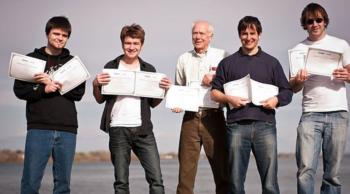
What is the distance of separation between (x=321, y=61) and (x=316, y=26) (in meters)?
0.37

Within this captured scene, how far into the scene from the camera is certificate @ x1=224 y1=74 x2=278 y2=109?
5062 millimetres

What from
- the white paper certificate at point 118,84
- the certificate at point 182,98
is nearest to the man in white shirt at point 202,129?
the certificate at point 182,98

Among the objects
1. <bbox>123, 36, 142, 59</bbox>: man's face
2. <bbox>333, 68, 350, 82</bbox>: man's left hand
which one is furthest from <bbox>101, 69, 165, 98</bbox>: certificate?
<bbox>333, 68, 350, 82</bbox>: man's left hand

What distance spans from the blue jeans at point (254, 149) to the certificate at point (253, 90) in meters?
0.24

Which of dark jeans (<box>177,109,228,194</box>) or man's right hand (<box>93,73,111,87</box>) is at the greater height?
man's right hand (<box>93,73,111,87</box>)

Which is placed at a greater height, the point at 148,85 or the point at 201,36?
the point at 201,36

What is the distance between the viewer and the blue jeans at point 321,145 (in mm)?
5230

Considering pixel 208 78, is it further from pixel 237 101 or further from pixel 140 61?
pixel 140 61

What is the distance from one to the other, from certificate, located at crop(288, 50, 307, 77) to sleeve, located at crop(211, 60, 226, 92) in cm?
67

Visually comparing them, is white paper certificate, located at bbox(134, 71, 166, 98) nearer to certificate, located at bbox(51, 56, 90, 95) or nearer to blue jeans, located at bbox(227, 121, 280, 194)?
certificate, located at bbox(51, 56, 90, 95)

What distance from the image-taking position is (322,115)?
524 cm

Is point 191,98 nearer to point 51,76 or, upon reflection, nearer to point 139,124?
point 139,124

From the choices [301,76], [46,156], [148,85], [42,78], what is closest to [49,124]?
[46,156]

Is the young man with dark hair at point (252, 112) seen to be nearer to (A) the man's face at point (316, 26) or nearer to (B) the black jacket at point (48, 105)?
(A) the man's face at point (316, 26)
